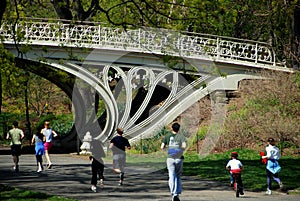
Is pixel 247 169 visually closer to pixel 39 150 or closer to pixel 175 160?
pixel 39 150

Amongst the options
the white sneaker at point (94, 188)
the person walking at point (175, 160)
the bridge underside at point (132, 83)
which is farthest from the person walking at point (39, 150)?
the bridge underside at point (132, 83)

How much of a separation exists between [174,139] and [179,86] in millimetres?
20891

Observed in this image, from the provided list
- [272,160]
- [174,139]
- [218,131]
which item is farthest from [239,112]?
[174,139]

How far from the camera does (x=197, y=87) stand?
114ft

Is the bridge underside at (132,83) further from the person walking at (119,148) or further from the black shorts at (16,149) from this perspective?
the person walking at (119,148)

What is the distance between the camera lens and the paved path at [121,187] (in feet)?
56.9

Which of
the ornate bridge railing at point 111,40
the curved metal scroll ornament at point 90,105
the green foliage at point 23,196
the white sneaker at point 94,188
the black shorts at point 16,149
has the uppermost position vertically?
the ornate bridge railing at point 111,40

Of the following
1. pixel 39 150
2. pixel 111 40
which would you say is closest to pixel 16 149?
pixel 39 150

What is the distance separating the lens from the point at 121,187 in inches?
751

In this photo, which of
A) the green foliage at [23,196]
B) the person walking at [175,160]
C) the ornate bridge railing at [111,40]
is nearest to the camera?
the person walking at [175,160]

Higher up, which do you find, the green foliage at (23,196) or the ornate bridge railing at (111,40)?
the ornate bridge railing at (111,40)

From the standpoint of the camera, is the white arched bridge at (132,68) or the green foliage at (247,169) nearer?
the green foliage at (247,169)

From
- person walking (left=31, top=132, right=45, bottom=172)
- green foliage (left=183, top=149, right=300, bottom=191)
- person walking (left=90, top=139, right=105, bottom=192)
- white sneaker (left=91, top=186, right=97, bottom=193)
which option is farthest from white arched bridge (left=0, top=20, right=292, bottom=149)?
white sneaker (left=91, top=186, right=97, bottom=193)

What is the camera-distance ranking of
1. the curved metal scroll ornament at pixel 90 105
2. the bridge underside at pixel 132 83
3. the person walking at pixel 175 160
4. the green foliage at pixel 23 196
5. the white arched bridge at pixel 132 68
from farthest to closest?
the curved metal scroll ornament at pixel 90 105, the bridge underside at pixel 132 83, the white arched bridge at pixel 132 68, the green foliage at pixel 23 196, the person walking at pixel 175 160
